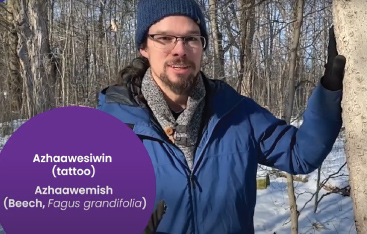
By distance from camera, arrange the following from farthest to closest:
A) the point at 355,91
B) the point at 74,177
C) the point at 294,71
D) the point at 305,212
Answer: the point at 305,212 < the point at 294,71 < the point at 355,91 < the point at 74,177

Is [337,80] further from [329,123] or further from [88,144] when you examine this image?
[88,144]

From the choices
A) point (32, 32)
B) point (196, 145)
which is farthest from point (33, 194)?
point (32, 32)

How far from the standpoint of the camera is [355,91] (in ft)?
3.79

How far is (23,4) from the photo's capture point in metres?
6.10

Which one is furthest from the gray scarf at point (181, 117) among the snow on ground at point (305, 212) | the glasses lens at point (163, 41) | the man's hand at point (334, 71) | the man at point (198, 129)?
the snow on ground at point (305, 212)

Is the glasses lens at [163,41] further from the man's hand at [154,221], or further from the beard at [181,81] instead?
the man's hand at [154,221]

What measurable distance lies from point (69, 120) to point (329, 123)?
2.46 feet

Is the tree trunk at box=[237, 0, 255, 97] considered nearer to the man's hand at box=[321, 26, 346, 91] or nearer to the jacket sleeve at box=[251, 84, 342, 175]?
the jacket sleeve at box=[251, 84, 342, 175]

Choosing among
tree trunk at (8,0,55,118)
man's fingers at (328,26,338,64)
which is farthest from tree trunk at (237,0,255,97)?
man's fingers at (328,26,338,64)

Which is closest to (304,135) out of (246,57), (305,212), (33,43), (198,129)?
(198,129)

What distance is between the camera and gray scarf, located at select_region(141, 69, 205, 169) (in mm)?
1328

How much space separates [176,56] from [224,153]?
0.33 m

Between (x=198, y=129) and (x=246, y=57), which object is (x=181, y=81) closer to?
(x=198, y=129)

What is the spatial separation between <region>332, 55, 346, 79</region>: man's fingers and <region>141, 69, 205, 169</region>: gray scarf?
0.41m
